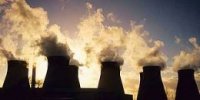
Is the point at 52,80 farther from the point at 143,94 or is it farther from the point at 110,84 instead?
the point at 143,94

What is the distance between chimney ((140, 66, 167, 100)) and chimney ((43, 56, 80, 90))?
6641 millimetres

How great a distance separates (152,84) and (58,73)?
8.30 m

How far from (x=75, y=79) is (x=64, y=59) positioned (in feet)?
6.84

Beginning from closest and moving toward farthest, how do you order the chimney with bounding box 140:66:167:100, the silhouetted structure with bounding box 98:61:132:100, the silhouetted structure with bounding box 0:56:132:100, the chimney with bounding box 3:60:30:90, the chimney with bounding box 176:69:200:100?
1. the silhouetted structure with bounding box 0:56:132:100
2. the chimney with bounding box 3:60:30:90
3. the silhouetted structure with bounding box 98:61:132:100
4. the chimney with bounding box 140:66:167:100
5. the chimney with bounding box 176:69:200:100

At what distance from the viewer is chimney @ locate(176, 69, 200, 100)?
91.0 ft

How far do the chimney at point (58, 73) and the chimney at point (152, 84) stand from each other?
21.8 feet

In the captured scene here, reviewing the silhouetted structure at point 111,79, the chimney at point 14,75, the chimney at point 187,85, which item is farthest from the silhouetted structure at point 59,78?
the chimney at point 187,85

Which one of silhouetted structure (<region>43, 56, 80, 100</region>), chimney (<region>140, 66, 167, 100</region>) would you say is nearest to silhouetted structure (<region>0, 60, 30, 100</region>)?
silhouetted structure (<region>43, 56, 80, 100</region>)

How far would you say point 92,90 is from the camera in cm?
2564

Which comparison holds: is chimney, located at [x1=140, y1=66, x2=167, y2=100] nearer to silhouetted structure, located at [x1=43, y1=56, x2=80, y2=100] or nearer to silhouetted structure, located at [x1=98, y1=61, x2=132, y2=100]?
silhouetted structure, located at [x1=98, y1=61, x2=132, y2=100]

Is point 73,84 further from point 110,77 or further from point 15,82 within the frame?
point 15,82

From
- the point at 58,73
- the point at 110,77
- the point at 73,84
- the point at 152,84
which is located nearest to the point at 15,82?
the point at 58,73

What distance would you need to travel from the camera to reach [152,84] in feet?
88.7

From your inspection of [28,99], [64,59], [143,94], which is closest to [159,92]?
[143,94]
